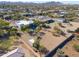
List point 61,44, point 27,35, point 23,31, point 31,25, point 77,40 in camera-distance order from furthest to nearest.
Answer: point 31,25
point 23,31
point 27,35
point 77,40
point 61,44

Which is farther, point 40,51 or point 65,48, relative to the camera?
Result: point 65,48

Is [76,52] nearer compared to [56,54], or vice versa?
[56,54]

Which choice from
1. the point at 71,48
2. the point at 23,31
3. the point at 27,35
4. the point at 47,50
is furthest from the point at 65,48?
the point at 23,31

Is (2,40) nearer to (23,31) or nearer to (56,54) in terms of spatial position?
(23,31)

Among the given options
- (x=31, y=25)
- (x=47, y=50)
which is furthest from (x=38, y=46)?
(x=31, y=25)

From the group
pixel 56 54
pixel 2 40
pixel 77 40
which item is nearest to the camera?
pixel 56 54

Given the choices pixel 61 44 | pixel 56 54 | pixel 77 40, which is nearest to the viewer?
pixel 56 54

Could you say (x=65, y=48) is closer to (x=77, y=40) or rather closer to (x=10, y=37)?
(x=77, y=40)

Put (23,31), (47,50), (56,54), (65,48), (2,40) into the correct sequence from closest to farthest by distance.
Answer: (56,54)
(47,50)
(65,48)
(2,40)
(23,31)
